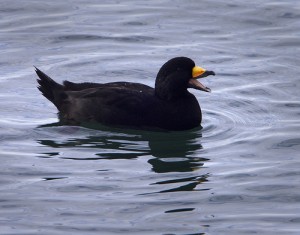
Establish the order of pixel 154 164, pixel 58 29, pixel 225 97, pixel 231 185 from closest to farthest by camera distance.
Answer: pixel 231 185 → pixel 154 164 → pixel 225 97 → pixel 58 29

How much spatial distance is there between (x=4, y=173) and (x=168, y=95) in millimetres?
2602

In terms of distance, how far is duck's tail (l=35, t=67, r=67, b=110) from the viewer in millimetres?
13492

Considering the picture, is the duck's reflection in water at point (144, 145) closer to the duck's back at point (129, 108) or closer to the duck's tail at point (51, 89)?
the duck's back at point (129, 108)

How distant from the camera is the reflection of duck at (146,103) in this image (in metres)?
12.9

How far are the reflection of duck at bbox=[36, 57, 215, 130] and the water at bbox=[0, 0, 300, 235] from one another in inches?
6.1

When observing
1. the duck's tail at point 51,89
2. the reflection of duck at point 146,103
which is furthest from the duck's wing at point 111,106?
the duck's tail at point 51,89

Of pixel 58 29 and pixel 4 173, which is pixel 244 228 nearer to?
pixel 4 173

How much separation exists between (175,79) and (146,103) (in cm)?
46

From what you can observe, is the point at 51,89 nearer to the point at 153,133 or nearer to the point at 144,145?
the point at 153,133

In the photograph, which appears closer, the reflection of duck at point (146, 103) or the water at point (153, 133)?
the water at point (153, 133)

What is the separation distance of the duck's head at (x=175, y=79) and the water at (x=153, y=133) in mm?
492

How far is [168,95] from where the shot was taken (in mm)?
13094

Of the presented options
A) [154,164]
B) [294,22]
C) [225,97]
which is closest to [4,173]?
[154,164]

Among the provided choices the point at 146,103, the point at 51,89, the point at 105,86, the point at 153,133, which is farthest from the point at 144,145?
the point at 51,89
